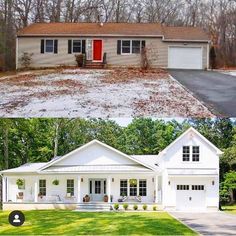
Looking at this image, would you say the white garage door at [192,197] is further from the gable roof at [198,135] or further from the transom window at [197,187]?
the gable roof at [198,135]

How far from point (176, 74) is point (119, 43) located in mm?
3851

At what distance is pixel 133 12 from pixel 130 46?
891cm

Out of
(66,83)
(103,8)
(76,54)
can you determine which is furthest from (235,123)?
(76,54)

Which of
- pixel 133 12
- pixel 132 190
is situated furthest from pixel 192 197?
pixel 133 12

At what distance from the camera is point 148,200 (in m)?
4.21

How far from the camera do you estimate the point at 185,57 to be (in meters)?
17.1

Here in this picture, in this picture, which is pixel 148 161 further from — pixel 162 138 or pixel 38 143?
pixel 38 143

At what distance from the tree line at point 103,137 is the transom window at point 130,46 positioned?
40.2 ft

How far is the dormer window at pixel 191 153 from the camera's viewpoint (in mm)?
4027

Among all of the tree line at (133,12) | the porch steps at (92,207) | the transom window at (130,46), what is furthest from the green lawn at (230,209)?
the transom window at (130,46)

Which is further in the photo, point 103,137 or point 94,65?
point 94,65

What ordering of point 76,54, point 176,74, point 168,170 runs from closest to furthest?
point 168,170, point 176,74, point 76,54

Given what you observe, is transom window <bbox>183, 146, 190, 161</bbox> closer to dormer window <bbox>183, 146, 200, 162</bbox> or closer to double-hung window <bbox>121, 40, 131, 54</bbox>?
dormer window <bbox>183, 146, 200, 162</bbox>

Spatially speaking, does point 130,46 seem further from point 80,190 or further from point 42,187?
point 42,187
